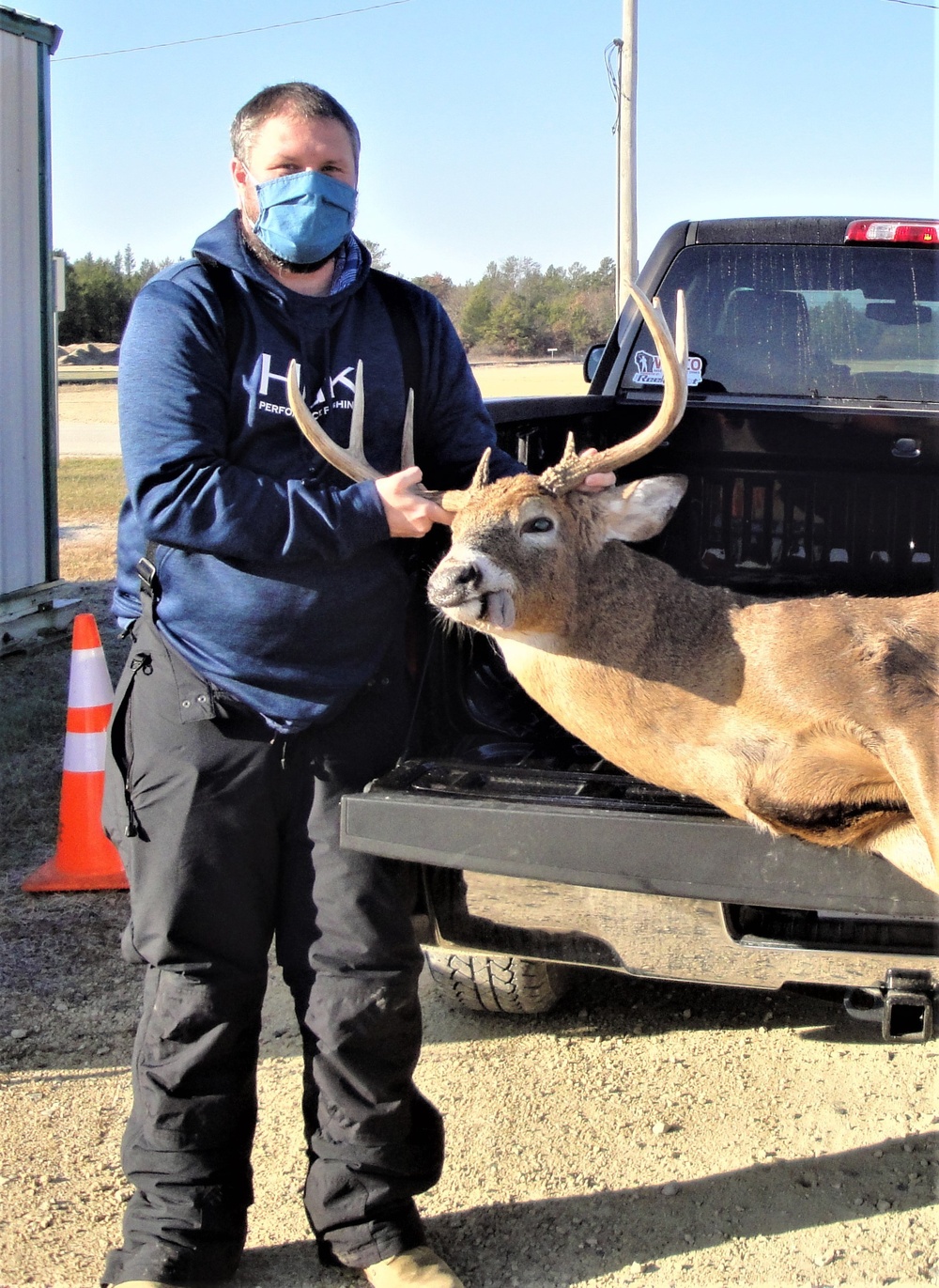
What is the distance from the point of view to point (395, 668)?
320cm

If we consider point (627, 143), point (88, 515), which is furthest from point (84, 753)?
point (627, 143)

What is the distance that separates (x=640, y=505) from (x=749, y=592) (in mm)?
1387

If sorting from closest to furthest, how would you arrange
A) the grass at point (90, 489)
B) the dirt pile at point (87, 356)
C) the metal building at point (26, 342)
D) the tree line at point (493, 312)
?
the metal building at point (26, 342)
the grass at point (90, 489)
the dirt pile at point (87, 356)
the tree line at point (493, 312)

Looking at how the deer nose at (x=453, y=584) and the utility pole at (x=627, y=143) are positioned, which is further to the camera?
the utility pole at (x=627, y=143)

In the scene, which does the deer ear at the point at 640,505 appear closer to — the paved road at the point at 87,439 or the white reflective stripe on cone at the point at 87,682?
the white reflective stripe on cone at the point at 87,682

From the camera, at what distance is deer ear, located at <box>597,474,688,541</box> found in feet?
10.7

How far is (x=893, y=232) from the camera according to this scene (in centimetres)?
524

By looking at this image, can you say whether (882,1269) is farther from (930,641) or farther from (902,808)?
(930,641)

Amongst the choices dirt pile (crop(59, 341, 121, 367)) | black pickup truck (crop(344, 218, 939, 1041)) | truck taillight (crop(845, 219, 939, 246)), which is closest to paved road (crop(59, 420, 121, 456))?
black pickup truck (crop(344, 218, 939, 1041))

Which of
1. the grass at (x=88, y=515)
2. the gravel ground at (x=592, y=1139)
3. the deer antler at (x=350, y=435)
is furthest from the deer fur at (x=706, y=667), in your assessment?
the grass at (x=88, y=515)

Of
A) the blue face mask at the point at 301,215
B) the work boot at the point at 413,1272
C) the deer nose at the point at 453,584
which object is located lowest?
the work boot at the point at 413,1272

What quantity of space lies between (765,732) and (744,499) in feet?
6.38

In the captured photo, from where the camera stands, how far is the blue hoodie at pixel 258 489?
9.16ft

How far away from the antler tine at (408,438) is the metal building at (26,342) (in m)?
5.99
